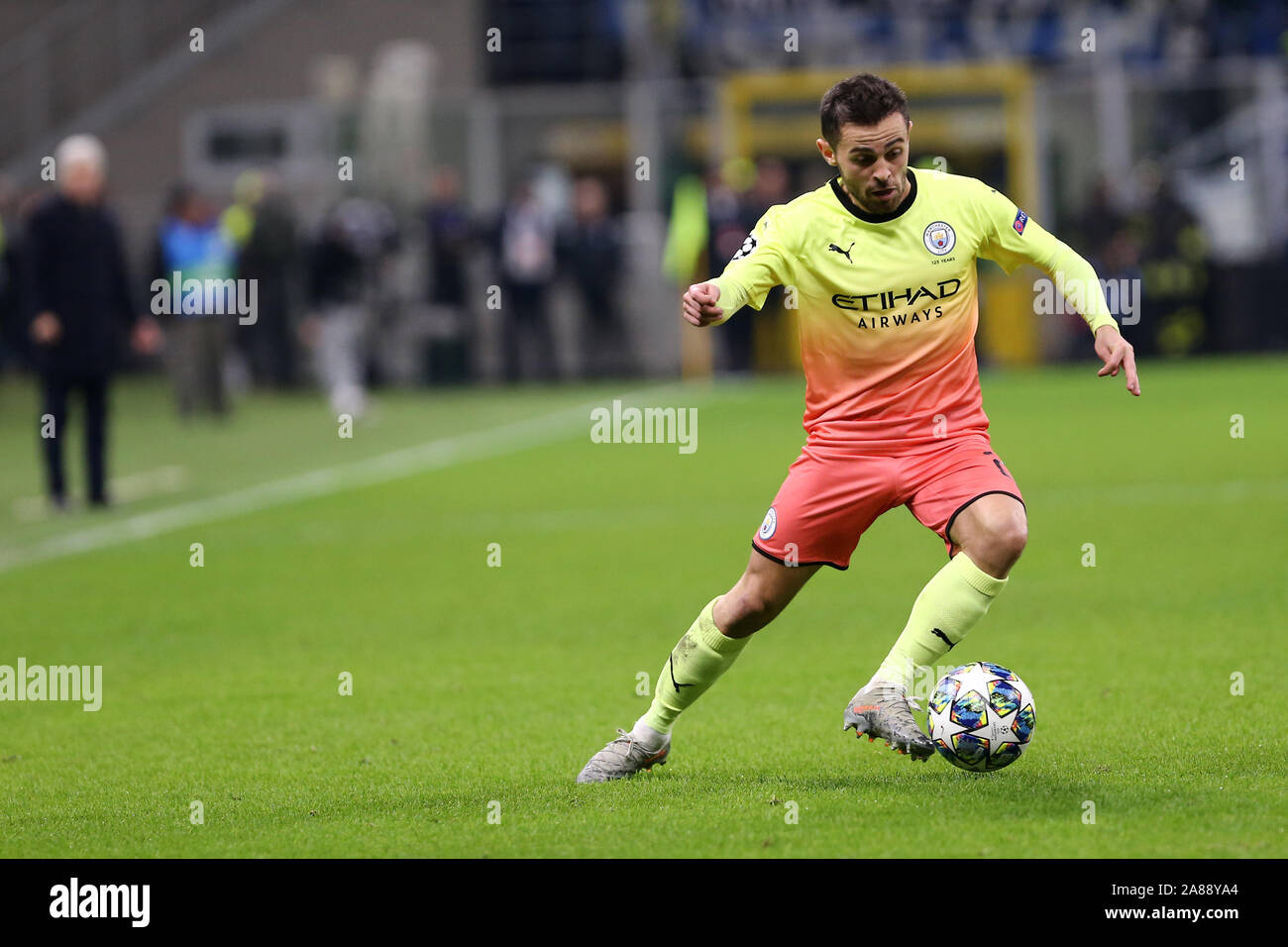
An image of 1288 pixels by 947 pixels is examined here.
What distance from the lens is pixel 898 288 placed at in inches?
240

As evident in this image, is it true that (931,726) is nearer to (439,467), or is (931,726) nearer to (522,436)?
(439,467)

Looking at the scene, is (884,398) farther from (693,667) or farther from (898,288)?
(693,667)

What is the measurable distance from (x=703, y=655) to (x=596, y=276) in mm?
22487

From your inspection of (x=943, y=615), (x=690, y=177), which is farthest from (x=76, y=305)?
(x=690, y=177)

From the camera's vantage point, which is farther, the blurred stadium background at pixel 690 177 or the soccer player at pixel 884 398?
the blurred stadium background at pixel 690 177

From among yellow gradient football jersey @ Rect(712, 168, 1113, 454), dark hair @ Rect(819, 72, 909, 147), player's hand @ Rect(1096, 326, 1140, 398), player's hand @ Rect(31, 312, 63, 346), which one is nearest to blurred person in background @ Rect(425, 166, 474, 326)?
player's hand @ Rect(31, 312, 63, 346)

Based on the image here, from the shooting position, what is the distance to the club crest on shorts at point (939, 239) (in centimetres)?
610

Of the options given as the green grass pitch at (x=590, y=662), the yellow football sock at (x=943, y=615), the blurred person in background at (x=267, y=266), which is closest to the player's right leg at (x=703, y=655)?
the green grass pitch at (x=590, y=662)

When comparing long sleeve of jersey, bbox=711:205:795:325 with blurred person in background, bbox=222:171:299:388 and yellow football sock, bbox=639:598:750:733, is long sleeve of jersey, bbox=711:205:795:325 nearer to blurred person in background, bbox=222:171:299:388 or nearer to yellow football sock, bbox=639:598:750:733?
yellow football sock, bbox=639:598:750:733

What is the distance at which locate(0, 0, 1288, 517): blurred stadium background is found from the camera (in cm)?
2744

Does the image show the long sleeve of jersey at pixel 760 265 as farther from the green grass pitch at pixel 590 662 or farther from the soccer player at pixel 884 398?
the green grass pitch at pixel 590 662

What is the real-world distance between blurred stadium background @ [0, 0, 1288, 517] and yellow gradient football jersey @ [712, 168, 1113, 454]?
64.7 ft

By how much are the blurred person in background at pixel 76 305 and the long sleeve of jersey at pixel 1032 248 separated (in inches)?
380

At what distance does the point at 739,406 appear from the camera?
22.9 meters
